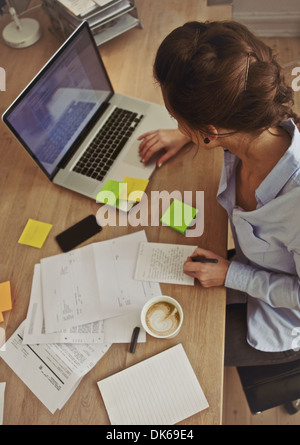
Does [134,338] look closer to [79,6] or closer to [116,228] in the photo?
[116,228]

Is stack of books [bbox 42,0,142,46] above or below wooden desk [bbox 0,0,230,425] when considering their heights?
above

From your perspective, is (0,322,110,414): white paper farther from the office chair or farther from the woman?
the office chair

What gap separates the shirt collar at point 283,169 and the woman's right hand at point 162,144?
0.40m

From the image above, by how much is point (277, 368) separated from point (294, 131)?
2.25ft

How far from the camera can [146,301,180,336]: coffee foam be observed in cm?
93

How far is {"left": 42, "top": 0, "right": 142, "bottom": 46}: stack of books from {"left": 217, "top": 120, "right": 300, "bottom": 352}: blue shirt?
80 centimetres

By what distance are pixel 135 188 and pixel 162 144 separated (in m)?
0.17

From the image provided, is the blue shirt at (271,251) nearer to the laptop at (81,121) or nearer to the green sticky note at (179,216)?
the green sticky note at (179,216)

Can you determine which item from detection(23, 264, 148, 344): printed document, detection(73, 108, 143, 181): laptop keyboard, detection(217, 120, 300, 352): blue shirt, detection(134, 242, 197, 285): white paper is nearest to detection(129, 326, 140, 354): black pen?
detection(23, 264, 148, 344): printed document
